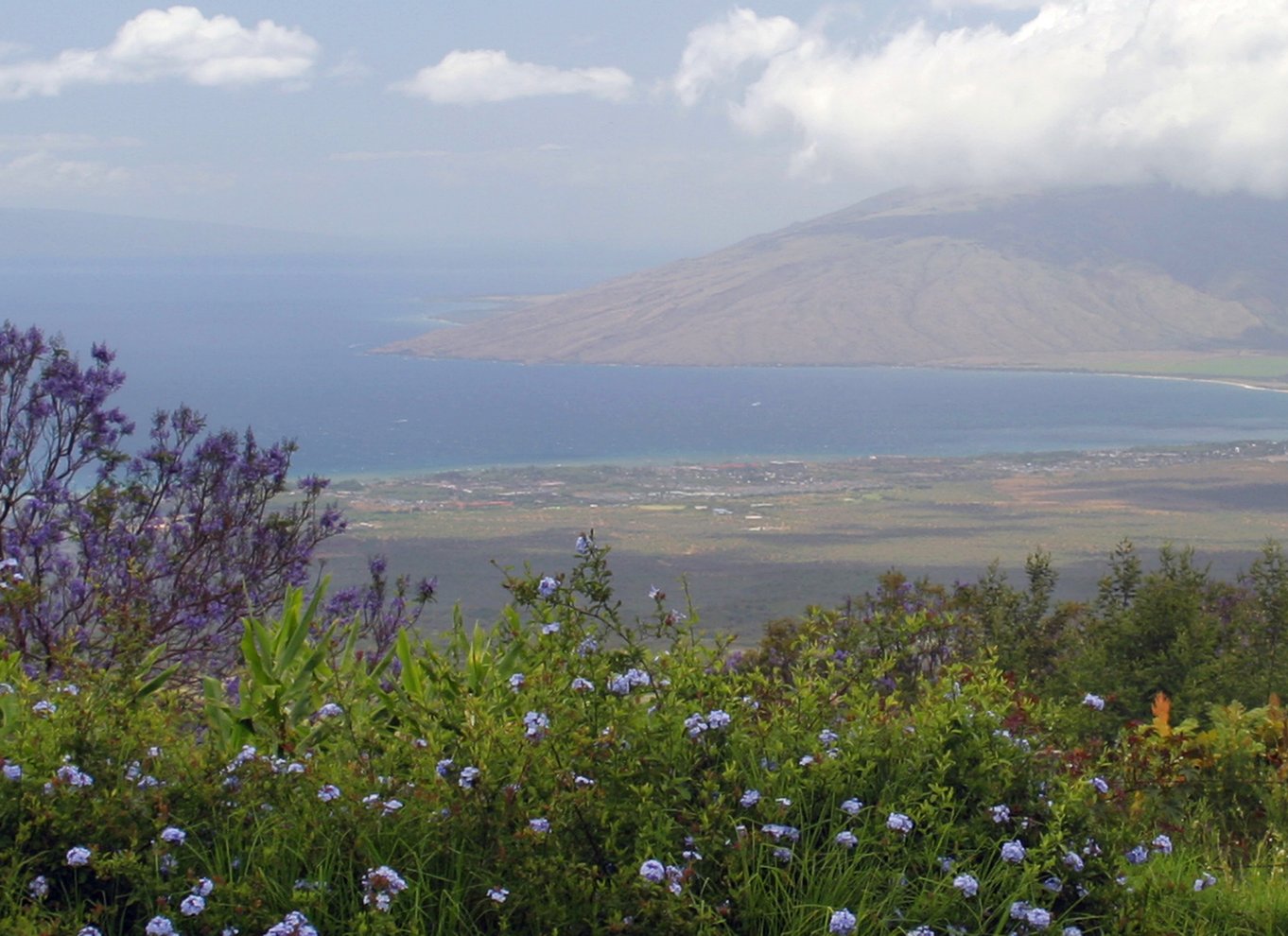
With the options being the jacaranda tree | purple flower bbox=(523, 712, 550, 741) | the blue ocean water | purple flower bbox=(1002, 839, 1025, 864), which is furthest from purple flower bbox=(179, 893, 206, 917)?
the blue ocean water

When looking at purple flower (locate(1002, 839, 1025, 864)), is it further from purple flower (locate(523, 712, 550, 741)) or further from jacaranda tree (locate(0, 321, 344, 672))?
jacaranda tree (locate(0, 321, 344, 672))

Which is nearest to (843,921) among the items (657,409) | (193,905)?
(193,905)

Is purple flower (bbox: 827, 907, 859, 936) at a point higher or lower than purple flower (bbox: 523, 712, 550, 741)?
lower

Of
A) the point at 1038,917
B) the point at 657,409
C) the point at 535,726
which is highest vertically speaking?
the point at 657,409

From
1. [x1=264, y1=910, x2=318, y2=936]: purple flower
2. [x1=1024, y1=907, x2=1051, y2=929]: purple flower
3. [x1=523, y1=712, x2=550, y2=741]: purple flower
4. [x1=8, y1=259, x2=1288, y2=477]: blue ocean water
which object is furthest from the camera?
[x1=8, y1=259, x2=1288, y2=477]: blue ocean water

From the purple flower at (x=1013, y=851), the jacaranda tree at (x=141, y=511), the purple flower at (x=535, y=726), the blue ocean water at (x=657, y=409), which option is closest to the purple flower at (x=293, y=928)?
the purple flower at (x=535, y=726)

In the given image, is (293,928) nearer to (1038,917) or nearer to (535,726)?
(535,726)

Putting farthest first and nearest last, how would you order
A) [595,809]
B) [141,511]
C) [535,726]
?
1. [141,511]
2. [535,726]
3. [595,809]

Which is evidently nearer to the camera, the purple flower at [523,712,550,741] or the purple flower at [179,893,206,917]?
the purple flower at [179,893,206,917]

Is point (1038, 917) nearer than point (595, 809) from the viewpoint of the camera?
Yes

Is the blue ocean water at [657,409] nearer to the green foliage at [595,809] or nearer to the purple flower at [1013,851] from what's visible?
the green foliage at [595,809]
